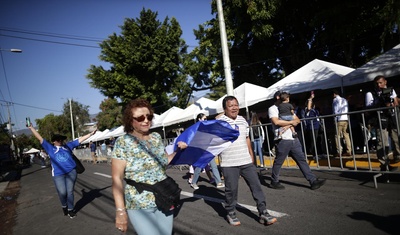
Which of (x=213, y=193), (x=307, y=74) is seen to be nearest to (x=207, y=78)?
(x=307, y=74)

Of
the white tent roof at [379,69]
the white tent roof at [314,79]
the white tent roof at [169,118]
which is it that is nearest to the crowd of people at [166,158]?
the white tent roof at [379,69]

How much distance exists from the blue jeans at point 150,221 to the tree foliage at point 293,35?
12.7m

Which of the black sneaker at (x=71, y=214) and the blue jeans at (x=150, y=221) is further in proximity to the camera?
the black sneaker at (x=71, y=214)

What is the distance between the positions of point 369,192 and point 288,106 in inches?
85.3

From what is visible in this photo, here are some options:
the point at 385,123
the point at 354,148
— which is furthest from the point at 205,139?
the point at 354,148

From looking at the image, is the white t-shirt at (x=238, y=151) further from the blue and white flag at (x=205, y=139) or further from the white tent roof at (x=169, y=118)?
the white tent roof at (x=169, y=118)

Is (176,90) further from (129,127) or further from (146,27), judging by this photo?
(129,127)

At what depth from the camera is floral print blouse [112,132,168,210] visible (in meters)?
2.41

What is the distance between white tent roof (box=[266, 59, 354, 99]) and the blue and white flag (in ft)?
21.4

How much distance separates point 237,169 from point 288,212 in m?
1.26

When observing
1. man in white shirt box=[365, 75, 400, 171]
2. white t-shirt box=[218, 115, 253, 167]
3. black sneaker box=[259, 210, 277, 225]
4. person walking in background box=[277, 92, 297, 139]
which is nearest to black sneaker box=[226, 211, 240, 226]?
black sneaker box=[259, 210, 277, 225]

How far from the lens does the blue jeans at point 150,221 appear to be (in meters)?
2.39

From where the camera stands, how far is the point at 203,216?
484 cm

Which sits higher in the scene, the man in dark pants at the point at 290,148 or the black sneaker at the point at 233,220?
the man in dark pants at the point at 290,148
